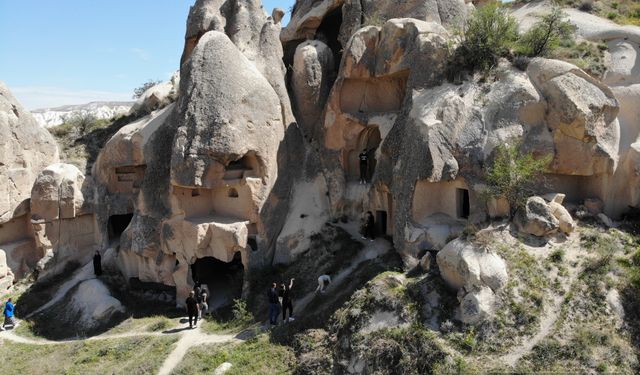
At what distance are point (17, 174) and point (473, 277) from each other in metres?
16.0

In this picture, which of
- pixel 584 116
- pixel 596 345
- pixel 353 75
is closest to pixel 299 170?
pixel 353 75

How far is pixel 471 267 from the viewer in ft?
31.4

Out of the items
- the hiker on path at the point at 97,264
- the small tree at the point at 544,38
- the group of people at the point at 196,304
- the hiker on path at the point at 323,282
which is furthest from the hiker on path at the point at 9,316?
the small tree at the point at 544,38

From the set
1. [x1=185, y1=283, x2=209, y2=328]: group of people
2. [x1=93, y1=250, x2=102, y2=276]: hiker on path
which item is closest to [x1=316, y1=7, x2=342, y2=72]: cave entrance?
[x1=185, y1=283, x2=209, y2=328]: group of people

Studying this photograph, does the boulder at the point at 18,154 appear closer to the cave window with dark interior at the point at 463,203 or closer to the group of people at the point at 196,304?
the group of people at the point at 196,304

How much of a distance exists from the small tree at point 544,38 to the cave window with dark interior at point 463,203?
403 centimetres

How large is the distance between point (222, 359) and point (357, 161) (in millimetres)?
7586

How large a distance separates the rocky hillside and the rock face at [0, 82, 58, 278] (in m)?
0.21

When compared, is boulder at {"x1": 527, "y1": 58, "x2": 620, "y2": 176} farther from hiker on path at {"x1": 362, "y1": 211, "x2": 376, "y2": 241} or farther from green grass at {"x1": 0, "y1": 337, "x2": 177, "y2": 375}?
green grass at {"x1": 0, "y1": 337, "x2": 177, "y2": 375}

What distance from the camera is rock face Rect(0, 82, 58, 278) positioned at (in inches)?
677

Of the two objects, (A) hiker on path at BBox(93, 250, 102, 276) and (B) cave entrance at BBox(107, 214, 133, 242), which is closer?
(A) hiker on path at BBox(93, 250, 102, 276)

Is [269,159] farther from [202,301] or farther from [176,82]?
[176,82]

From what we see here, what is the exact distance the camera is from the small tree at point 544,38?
12.8 metres

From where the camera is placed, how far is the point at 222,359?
11305 millimetres
